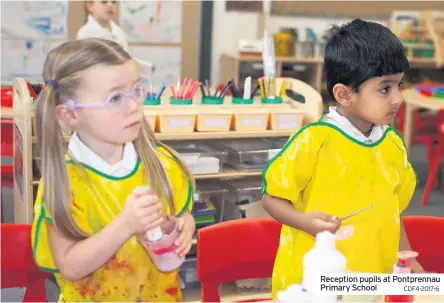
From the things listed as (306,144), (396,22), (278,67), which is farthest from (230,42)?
(306,144)

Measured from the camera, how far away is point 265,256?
49.2 inches

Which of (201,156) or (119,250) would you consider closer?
(119,250)

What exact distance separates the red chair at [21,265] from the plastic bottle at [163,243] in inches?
12.2

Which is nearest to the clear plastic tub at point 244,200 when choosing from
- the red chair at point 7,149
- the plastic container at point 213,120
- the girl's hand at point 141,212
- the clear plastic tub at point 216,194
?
the clear plastic tub at point 216,194

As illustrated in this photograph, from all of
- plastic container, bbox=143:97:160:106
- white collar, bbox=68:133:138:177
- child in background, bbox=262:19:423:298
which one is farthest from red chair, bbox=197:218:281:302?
plastic container, bbox=143:97:160:106

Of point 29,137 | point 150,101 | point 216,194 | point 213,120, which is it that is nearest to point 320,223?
point 29,137

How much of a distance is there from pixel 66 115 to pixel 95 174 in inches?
3.7

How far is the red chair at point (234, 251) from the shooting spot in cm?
117

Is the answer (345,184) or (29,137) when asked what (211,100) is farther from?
(345,184)

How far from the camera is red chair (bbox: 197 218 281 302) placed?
3.84ft

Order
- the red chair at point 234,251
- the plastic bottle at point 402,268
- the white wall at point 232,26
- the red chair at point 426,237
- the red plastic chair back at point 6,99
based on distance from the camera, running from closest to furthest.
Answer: the plastic bottle at point 402,268 < the red chair at point 234,251 < the red chair at point 426,237 < the red plastic chair back at point 6,99 < the white wall at point 232,26

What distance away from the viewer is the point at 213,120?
6.23 ft

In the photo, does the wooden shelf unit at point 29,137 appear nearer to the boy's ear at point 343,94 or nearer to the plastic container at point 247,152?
the plastic container at point 247,152

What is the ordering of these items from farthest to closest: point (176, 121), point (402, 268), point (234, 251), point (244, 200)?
point (244, 200), point (176, 121), point (234, 251), point (402, 268)
